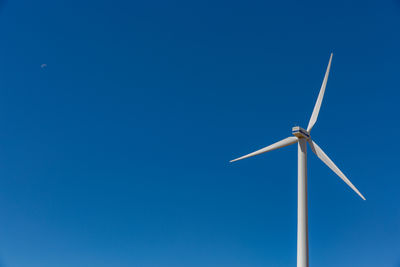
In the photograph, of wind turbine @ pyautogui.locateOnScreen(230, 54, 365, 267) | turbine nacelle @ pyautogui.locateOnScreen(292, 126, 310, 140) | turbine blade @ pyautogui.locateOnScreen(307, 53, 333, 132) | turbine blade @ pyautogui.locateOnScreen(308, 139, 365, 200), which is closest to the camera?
wind turbine @ pyautogui.locateOnScreen(230, 54, 365, 267)

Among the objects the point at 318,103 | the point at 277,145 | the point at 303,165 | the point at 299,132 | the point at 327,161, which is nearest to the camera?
the point at 303,165

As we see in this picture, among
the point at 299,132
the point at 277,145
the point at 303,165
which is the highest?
the point at 277,145

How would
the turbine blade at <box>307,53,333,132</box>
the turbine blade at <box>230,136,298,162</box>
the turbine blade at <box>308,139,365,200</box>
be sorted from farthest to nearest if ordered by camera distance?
the turbine blade at <box>307,53,333,132</box> → the turbine blade at <box>230,136,298,162</box> → the turbine blade at <box>308,139,365,200</box>

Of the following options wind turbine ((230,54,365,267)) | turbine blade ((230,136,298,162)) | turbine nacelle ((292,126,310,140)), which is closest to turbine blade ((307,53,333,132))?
wind turbine ((230,54,365,267))

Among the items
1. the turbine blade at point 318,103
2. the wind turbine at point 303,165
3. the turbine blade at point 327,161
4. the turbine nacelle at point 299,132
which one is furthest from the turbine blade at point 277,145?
the turbine blade at point 318,103

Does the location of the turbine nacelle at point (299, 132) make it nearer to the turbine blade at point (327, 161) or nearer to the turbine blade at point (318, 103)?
the turbine blade at point (327, 161)

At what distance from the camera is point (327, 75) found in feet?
149

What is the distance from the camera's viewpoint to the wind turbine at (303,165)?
35.5 meters

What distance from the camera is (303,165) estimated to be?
3950cm

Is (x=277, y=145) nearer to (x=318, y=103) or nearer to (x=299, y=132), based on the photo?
(x=299, y=132)

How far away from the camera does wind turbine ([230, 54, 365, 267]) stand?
116 ft

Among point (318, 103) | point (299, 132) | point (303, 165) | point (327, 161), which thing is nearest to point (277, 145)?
point (299, 132)

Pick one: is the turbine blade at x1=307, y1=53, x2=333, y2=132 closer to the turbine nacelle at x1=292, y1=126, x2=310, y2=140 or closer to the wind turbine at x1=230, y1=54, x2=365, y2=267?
the wind turbine at x1=230, y1=54, x2=365, y2=267

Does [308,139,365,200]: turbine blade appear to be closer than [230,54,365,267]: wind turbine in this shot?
No
